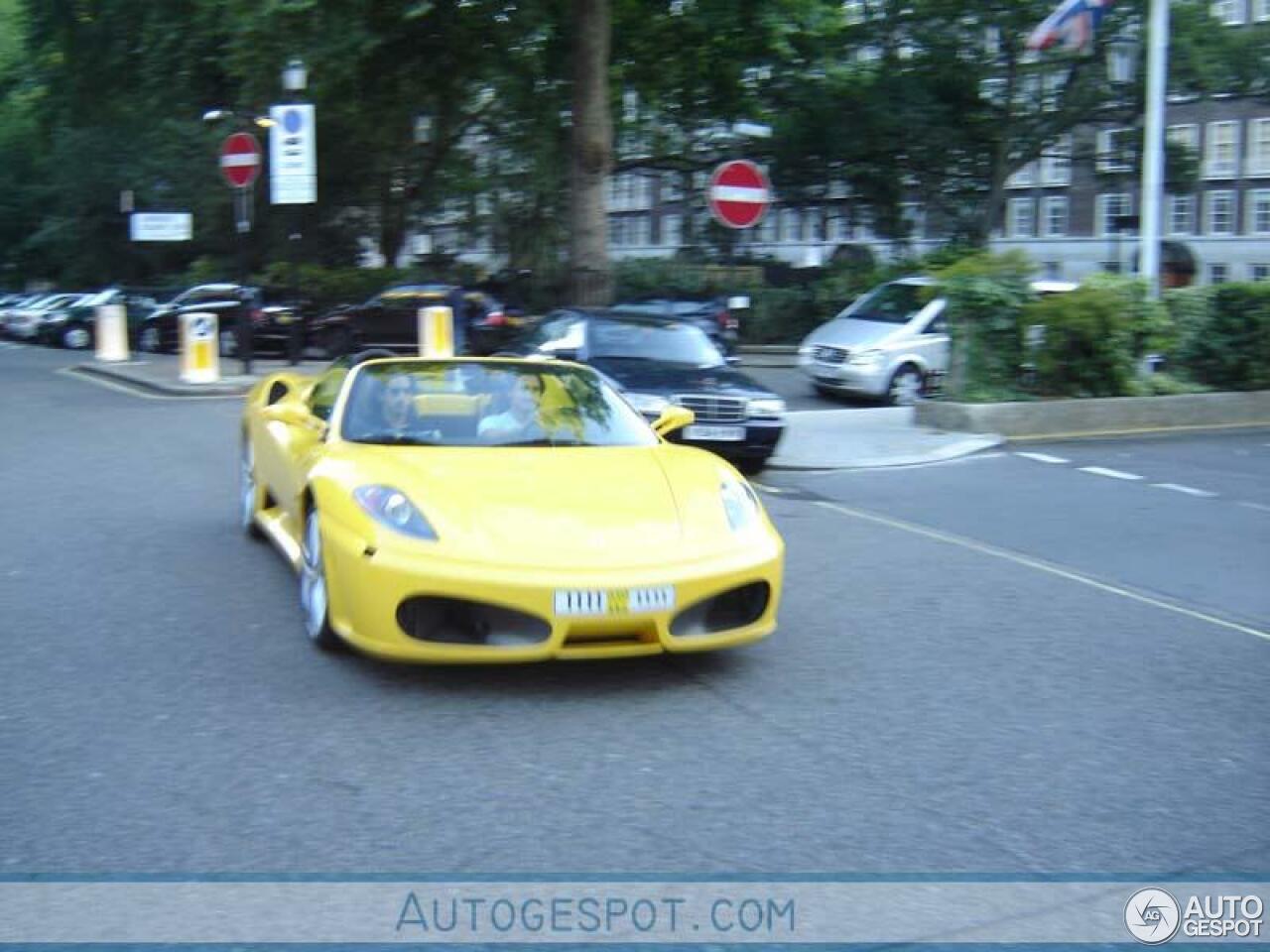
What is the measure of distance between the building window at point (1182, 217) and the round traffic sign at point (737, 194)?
50097mm

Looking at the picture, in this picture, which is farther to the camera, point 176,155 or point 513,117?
point 176,155

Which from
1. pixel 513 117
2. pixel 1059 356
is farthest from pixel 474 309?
pixel 1059 356

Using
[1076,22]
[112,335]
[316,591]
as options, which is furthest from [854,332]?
[316,591]

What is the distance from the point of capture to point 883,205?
37.5 metres

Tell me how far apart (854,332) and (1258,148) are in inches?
1798

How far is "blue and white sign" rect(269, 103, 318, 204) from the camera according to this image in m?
20.5

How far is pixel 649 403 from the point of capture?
1222cm

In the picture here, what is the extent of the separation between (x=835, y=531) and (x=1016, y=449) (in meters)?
5.72

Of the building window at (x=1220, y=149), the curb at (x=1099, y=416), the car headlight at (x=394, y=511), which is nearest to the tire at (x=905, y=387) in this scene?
the curb at (x=1099, y=416)

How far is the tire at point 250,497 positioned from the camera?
890 centimetres

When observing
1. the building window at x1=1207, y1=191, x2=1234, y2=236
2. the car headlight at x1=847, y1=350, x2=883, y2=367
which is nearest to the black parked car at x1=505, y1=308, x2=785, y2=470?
the car headlight at x1=847, y1=350, x2=883, y2=367

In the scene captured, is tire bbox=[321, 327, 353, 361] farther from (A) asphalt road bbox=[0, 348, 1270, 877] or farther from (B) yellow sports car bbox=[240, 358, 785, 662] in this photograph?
(B) yellow sports car bbox=[240, 358, 785, 662]

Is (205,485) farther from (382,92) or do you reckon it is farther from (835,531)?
(382,92)

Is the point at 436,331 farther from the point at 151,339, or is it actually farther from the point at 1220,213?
the point at 1220,213
